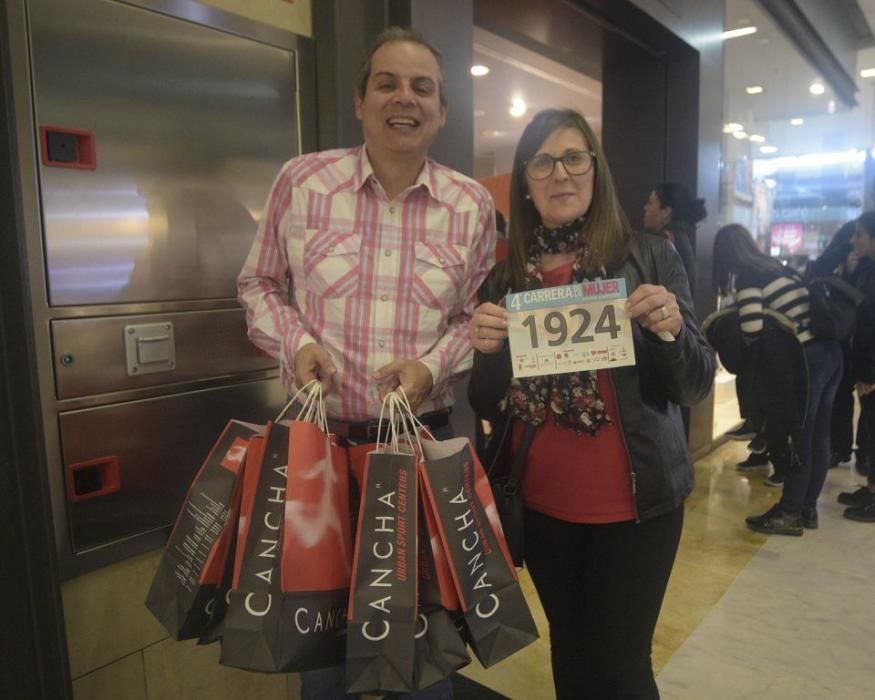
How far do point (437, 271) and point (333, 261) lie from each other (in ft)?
0.75

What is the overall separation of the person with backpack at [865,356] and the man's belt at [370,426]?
11.0ft

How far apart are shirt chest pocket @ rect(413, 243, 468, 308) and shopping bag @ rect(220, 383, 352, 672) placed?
445mm

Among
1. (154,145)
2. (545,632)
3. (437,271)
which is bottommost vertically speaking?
(545,632)

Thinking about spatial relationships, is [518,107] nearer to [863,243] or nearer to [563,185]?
[863,243]

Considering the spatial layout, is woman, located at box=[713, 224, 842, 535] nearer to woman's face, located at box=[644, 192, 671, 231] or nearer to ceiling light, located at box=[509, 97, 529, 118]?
woman's face, located at box=[644, 192, 671, 231]

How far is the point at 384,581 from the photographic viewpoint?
103 centimetres

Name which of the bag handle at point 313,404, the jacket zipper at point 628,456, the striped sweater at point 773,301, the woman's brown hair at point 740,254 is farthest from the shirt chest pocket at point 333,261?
the woman's brown hair at point 740,254

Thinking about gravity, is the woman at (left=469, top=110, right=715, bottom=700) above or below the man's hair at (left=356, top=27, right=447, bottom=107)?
below

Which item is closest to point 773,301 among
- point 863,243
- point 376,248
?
point 863,243

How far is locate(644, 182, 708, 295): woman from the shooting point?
151 inches

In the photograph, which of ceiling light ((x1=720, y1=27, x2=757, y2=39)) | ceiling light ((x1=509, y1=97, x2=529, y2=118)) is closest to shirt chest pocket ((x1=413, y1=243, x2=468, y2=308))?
ceiling light ((x1=720, y1=27, x2=757, y2=39))

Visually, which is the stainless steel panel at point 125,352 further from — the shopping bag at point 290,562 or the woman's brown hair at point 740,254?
the woman's brown hair at point 740,254

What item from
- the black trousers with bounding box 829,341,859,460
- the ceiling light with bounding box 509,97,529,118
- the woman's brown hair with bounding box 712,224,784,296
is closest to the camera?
the woman's brown hair with bounding box 712,224,784,296

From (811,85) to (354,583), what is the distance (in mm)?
8729
